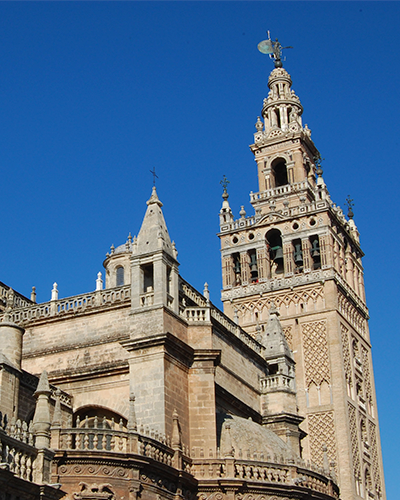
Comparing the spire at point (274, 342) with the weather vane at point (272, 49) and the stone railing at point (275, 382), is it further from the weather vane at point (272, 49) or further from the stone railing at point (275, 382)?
the weather vane at point (272, 49)

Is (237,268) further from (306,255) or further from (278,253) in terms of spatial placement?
(306,255)

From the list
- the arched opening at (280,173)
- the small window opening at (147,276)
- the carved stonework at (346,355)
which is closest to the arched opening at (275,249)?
the arched opening at (280,173)

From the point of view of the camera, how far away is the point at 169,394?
22547mm

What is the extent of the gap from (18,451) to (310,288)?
2957 centimetres

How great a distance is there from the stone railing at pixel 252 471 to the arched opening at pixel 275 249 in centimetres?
2155

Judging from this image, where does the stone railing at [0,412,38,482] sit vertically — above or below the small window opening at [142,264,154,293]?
below

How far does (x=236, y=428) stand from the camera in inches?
965

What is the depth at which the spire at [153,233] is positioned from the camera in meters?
24.3

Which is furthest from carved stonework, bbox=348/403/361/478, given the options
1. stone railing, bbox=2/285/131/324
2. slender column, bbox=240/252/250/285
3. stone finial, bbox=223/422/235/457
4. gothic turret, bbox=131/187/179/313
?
gothic turret, bbox=131/187/179/313

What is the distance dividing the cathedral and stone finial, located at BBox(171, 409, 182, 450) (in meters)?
0.04

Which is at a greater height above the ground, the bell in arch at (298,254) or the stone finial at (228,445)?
the bell in arch at (298,254)

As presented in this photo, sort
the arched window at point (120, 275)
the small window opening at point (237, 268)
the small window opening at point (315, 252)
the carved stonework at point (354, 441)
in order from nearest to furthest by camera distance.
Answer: the arched window at point (120, 275) → the carved stonework at point (354, 441) → the small window opening at point (315, 252) → the small window opening at point (237, 268)

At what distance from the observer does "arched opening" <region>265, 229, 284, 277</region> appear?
4506 cm

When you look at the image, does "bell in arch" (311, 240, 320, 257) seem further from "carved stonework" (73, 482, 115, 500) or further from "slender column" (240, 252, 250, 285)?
"carved stonework" (73, 482, 115, 500)
